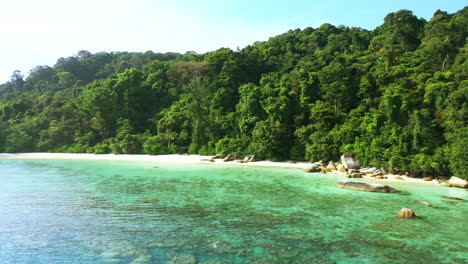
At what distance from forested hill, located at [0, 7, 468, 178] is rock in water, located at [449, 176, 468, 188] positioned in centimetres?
61

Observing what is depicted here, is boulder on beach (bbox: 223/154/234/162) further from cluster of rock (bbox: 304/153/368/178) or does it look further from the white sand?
cluster of rock (bbox: 304/153/368/178)

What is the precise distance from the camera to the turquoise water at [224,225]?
8047 millimetres

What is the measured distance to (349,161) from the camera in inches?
1080

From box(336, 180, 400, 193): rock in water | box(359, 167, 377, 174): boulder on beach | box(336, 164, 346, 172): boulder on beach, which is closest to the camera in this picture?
box(336, 180, 400, 193): rock in water

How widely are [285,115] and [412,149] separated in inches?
558

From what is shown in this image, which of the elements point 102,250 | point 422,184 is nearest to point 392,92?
point 422,184

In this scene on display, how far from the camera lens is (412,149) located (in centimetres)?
2408

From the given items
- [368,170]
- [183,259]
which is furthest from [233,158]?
[183,259]

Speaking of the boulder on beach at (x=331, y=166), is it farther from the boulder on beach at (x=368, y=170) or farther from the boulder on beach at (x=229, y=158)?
the boulder on beach at (x=229, y=158)

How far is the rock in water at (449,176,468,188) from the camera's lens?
1944 cm

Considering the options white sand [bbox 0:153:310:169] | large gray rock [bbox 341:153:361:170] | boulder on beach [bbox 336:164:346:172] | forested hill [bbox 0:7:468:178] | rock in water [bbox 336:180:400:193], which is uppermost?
forested hill [bbox 0:7:468:178]

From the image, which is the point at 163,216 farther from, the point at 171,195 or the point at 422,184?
the point at 422,184

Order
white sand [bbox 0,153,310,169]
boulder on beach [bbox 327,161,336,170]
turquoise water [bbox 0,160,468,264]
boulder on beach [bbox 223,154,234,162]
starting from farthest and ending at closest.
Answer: boulder on beach [bbox 223,154,234,162]
white sand [bbox 0,153,310,169]
boulder on beach [bbox 327,161,336,170]
turquoise water [bbox 0,160,468,264]

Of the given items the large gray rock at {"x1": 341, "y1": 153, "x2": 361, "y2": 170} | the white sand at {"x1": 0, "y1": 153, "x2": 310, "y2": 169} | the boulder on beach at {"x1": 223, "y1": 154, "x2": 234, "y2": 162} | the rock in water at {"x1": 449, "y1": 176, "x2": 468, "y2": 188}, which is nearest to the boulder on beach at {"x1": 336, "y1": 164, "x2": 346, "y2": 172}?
the large gray rock at {"x1": 341, "y1": 153, "x2": 361, "y2": 170}
